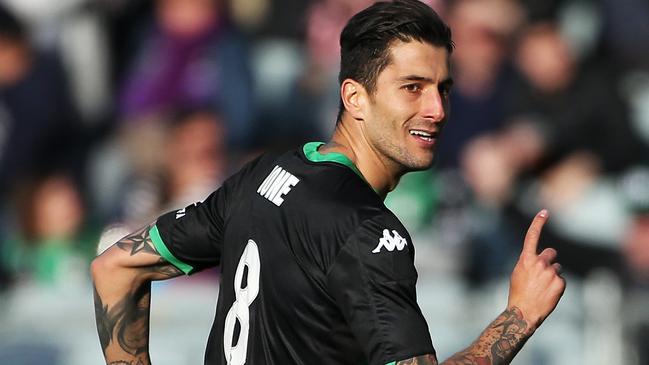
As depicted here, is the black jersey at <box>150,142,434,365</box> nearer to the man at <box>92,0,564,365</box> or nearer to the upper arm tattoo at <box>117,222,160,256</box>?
the man at <box>92,0,564,365</box>

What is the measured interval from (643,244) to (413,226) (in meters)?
1.73

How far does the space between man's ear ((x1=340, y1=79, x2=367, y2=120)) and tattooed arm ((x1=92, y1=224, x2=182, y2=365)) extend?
85 centimetres

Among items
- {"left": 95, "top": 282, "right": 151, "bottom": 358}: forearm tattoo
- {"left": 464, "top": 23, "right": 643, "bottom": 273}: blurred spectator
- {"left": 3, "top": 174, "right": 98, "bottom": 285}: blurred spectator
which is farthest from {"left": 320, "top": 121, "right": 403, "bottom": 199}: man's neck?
{"left": 3, "top": 174, "right": 98, "bottom": 285}: blurred spectator

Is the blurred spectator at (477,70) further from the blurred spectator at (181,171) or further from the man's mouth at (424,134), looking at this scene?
the man's mouth at (424,134)

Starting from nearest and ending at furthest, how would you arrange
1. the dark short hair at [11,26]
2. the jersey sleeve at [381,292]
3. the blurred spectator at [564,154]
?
the jersey sleeve at [381,292]
the blurred spectator at [564,154]
the dark short hair at [11,26]

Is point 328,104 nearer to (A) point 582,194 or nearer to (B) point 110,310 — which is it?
(A) point 582,194

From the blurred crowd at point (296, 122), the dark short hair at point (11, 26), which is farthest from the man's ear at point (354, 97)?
the dark short hair at point (11, 26)

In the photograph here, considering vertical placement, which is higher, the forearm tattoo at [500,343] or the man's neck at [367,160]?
the man's neck at [367,160]

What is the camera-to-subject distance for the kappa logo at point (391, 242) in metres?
3.33

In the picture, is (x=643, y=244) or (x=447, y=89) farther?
(x=643, y=244)

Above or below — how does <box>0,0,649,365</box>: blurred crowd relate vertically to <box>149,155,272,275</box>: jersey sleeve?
above

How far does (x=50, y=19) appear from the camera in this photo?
9.77m

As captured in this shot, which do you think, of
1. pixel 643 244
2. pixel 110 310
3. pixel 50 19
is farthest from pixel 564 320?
pixel 110 310

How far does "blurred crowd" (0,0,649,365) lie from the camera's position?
9.19 m
